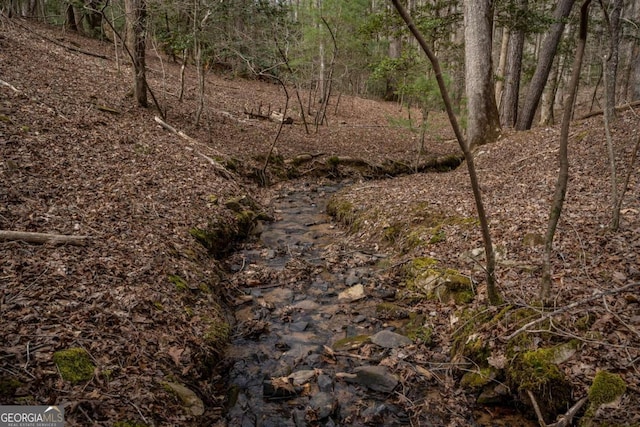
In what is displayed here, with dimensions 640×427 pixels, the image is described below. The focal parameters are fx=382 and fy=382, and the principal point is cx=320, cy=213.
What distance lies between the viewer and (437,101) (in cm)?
1023

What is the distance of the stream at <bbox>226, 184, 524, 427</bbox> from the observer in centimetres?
367

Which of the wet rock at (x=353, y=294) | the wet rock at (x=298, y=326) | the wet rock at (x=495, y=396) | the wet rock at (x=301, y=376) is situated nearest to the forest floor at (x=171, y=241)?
the wet rock at (x=495, y=396)

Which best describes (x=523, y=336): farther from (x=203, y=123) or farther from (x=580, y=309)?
(x=203, y=123)

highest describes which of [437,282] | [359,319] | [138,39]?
[138,39]

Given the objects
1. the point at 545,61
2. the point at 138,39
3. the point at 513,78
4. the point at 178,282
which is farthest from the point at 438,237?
the point at 138,39

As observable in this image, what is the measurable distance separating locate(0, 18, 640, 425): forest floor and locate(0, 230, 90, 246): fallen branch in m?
0.07

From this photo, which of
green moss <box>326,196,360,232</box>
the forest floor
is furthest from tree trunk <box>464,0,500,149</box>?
green moss <box>326,196,360,232</box>

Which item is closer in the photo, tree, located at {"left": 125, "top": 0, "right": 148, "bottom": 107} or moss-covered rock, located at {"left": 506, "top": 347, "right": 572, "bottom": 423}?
moss-covered rock, located at {"left": 506, "top": 347, "right": 572, "bottom": 423}

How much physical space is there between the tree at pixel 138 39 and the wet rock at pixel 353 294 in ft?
28.6

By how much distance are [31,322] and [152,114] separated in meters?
8.91

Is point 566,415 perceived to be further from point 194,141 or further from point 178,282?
point 194,141

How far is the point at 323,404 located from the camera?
3736mm

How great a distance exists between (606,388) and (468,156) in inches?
83.1

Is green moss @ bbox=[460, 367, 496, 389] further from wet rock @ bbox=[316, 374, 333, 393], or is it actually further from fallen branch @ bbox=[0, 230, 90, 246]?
fallen branch @ bbox=[0, 230, 90, 246]
